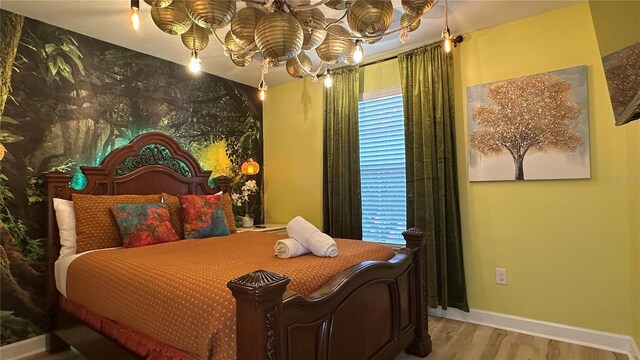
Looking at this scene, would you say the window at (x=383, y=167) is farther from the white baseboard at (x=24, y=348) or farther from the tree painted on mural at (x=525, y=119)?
the white baseboard at (x=24, y=348)

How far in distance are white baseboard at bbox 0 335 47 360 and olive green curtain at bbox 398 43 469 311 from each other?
3.11 m

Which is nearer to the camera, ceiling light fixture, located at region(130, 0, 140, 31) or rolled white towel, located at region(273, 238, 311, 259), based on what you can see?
ceiling light fixture, located at region(130, 0, 140, 31)

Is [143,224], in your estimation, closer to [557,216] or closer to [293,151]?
[293,151]

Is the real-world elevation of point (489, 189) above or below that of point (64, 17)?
below

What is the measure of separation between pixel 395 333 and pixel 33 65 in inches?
130

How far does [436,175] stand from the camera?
3.06 metres

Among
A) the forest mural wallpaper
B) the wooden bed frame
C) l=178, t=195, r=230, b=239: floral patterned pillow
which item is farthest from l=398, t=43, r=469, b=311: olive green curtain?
the forest mural wallpaper

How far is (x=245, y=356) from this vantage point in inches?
46.5

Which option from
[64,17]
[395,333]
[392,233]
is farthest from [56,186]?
[392,233]

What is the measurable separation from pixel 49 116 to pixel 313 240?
238 centimetres

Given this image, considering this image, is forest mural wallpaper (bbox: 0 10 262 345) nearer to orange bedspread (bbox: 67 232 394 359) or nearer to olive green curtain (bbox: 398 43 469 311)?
orange bedspread (bbox: 67 232 394 359)

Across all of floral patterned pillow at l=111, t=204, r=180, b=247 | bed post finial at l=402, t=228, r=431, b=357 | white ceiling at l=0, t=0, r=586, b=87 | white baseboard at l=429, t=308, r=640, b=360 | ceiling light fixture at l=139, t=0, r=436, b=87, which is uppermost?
white ceiling at l=0, t=0, r=586, b=87

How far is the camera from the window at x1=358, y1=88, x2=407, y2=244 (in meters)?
3.43

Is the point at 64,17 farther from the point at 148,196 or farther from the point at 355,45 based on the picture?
the point at 355,45
